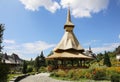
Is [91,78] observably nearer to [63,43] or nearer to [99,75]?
[99,75]

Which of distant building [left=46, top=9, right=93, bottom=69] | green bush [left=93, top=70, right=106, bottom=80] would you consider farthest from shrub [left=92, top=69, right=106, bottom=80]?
distant building [left=46, top=9, right=93, bottom=69]

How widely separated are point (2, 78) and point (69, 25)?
107ft

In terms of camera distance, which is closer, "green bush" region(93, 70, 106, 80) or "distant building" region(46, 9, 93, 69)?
"green bush" region(93, 70, 106, 80)

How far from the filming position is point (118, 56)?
7762 cm

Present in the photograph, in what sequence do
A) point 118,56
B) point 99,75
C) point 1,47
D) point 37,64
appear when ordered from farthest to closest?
point 118,56
point 37,64
point 99,75
point 1,47

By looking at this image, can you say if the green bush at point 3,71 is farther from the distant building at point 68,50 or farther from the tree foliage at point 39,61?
the tree foliage at point 39,61

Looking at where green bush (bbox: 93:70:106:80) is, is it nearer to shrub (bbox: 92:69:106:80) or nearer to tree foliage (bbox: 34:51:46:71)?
shrub (bbox: 92:69:106:80)

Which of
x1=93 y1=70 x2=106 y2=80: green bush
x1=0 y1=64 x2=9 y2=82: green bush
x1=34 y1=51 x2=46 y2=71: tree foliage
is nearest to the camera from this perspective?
x1=0 y1=64 x2=9 y2=82: green bush

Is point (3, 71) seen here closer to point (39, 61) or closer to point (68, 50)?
point (68, 50)

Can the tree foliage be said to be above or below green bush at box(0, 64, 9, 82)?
above

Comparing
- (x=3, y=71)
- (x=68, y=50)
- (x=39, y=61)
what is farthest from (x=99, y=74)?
(x=39, y=61)

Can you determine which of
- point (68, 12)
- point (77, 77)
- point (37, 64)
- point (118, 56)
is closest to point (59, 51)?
point (68, 12)

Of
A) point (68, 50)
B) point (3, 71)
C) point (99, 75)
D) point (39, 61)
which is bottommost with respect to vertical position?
point (99, 75)

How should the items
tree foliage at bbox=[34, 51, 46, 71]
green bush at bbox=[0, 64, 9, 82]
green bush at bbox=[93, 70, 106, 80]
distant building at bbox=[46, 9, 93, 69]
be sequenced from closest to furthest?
green bush at bbox=[0, 64, 9, 82] → green bush at bbox=[93, 70, 106, 80] → distant building at bbox=[46, 9, 93, 69] → tree foliage at bbox=[34, 51, 46, 71]
